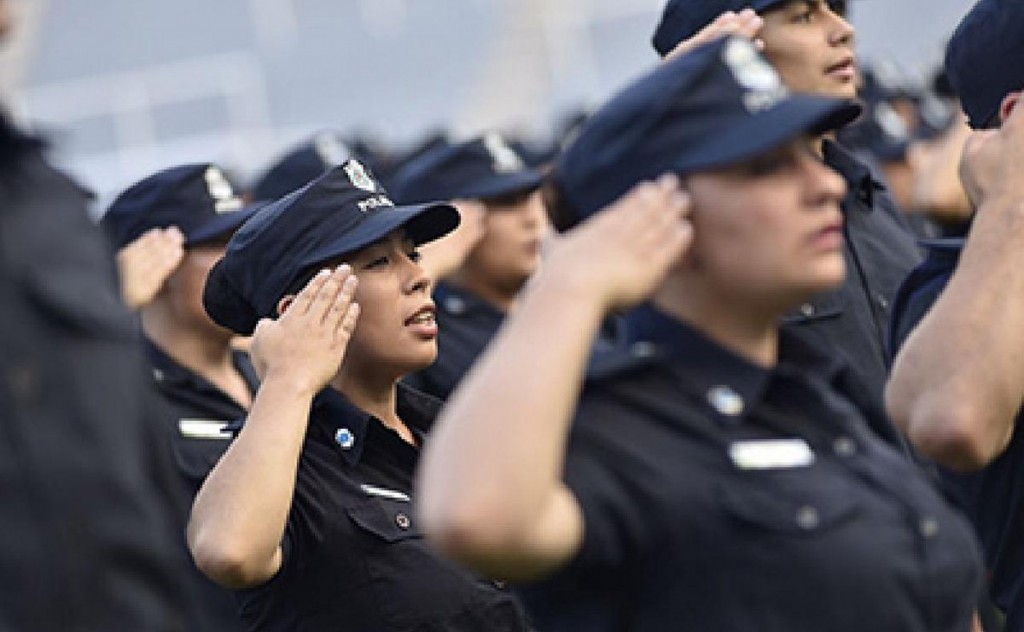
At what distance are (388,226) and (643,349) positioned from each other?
1.62m

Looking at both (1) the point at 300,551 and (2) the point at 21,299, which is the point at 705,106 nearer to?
(2) the point at 21,299

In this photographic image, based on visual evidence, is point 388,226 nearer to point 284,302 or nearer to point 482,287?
point 284,302

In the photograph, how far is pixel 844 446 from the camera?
3.79m

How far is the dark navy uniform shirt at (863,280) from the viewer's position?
5.36m

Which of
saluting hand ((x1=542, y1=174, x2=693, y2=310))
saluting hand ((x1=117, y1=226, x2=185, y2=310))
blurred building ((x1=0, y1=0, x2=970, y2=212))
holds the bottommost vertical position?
blurred building ((x1=0, y1=0, x2=970, y2=212))

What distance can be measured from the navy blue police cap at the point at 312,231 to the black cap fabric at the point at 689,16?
2.65 ft

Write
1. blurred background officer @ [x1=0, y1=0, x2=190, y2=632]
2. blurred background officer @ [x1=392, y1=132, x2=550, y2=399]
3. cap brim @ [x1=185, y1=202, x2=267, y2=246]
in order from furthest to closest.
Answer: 1. blurred background officer @ [x1=392, y1=132, x2=550, y2=399]
2. cap brim @ [x1=185, y1=202, x2=267, y2=246]
3. blurred background officer @ [x1=0, y1=0, x2=190, y2=632]

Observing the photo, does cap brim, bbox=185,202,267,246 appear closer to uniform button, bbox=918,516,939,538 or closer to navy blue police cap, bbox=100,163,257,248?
navy blue police cap, bbox=100,163,257,248

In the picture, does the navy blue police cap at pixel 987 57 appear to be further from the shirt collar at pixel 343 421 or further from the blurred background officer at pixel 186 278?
the blurred background officer at pixel 186 278

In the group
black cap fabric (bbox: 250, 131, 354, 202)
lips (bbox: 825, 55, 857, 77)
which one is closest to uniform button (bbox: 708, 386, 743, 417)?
lips (bbox: 825, 55, 857, 77)

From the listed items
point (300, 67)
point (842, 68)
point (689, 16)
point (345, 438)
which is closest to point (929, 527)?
point (345, 438)

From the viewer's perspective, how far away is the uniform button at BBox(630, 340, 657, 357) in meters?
3.77

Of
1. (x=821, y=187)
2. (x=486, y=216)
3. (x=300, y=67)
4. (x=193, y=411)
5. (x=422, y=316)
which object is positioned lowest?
(x=300, y=67)

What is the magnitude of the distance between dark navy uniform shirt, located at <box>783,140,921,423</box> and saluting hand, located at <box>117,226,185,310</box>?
1.57 m
